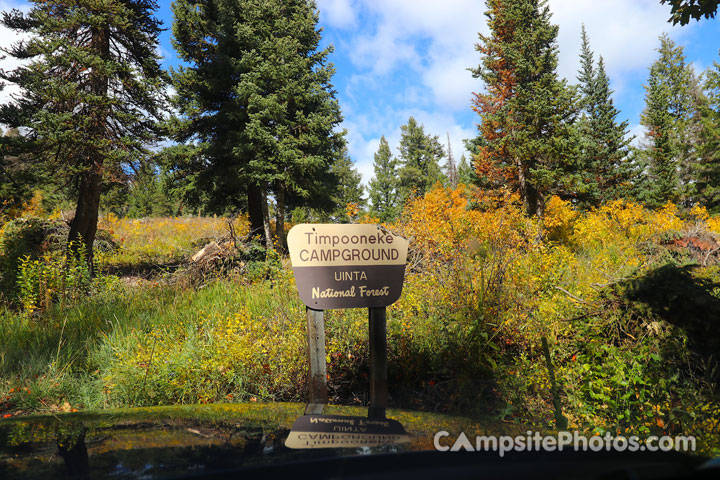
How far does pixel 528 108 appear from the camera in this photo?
16.2 m

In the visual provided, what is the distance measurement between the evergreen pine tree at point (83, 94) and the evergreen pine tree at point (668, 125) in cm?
2964

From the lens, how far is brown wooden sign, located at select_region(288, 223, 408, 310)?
3133mm

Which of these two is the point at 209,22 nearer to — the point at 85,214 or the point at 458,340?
the point at 85,214

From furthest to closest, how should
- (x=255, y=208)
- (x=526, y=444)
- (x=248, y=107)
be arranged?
(x=255, y=208)
(x=248, y=107)
(x=526, y=444)

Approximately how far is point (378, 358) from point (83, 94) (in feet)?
35.0

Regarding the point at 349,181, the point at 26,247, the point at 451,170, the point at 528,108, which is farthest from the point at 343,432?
the point at 451,170

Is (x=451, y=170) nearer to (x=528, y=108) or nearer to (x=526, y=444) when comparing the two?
(x=528, y=108)

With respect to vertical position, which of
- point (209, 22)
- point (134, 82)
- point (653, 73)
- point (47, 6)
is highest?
point (653, 73)

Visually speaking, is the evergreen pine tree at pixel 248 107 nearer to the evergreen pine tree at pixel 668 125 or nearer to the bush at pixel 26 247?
the bush at pixel 26 247

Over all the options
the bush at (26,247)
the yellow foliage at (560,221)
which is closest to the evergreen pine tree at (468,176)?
the yellow foliage at (560,221)

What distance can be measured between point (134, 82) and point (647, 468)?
1287 centimetres

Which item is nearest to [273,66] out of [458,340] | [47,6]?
[47,6]

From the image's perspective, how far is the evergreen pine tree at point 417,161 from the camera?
1591 inches

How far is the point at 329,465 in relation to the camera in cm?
100
